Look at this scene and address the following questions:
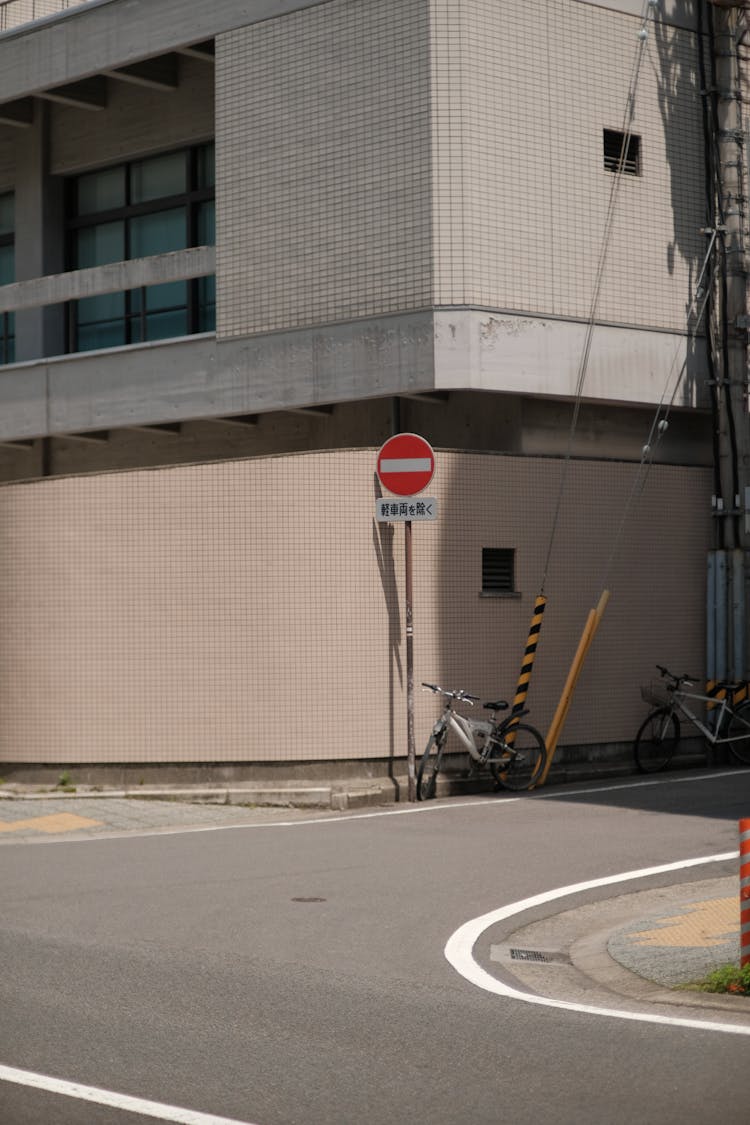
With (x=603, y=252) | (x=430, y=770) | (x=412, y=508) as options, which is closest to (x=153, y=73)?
(x=603, y=252)

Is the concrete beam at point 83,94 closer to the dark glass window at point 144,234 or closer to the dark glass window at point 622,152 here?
the dark glass window at point 144,234

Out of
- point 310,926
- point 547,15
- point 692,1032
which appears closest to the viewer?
point 692,1032

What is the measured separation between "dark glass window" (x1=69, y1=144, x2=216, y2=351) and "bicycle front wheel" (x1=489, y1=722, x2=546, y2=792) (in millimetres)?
8231

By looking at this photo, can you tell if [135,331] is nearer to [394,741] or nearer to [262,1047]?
[394,741]

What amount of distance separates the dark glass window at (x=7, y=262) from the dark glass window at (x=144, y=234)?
1.34 metres

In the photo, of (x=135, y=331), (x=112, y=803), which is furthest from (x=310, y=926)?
(x=135, y=331)

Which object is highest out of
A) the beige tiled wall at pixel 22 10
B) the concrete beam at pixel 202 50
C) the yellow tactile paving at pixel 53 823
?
the beige tiled wall at pixel 22 10

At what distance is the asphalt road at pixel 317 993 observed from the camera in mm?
6109

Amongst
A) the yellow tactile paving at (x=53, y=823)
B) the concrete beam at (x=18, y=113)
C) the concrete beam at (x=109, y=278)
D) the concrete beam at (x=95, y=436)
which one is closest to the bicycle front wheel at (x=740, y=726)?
the yellow tactile paving at (x=53, y=823)

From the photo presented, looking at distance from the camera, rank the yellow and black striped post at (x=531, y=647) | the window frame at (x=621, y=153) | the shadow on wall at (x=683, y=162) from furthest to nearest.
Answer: the shadow on wall at (x=683, y=162)
the window frame at (x=621, y=153)
the yellow and black striped post at (x=531, y=647)

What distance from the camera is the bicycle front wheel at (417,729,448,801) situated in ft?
55.4

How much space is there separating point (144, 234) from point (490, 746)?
35.0ft

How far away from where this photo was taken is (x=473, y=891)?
37.1 ft

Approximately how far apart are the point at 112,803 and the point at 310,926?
707cm
